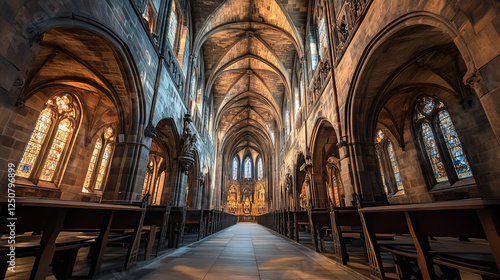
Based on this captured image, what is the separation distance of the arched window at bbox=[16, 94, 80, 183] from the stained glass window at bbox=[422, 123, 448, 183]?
53.3 feet

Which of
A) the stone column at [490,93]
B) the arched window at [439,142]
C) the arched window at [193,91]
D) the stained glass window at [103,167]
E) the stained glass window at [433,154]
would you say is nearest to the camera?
the stone column at [490,93]

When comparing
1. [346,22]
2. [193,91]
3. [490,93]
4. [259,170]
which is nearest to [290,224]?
[490,93]

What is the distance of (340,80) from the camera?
7.47 meters

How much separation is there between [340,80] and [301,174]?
960cm

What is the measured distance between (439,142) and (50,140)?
16.4 m

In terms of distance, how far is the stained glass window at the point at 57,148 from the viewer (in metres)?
8.86

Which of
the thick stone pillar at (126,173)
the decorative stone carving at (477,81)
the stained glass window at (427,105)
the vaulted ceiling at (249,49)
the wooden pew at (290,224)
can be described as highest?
the vaulted ceiling at (249,49)

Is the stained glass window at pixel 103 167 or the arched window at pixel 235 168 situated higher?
the arched window at pixel 235 168

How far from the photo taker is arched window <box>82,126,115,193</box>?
11.0 metres

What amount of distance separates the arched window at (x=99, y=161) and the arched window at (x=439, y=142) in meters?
15.8

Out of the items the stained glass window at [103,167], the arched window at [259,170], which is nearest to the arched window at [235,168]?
the arched window at [259,170]

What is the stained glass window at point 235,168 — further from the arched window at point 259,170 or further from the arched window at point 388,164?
the arched window at point 388,164

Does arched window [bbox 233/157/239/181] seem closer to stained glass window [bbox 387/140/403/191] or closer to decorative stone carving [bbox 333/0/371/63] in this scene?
stained glass window [bbox 387/140/403/191]

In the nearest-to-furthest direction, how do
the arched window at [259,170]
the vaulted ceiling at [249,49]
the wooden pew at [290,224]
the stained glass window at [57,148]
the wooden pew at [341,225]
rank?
the wooden pew at [341,225] < the wooden pew at [290,224] < the stained glass window at [57,148] < the vaulted ceiling at [249,49] < the arched window at [259,170]
